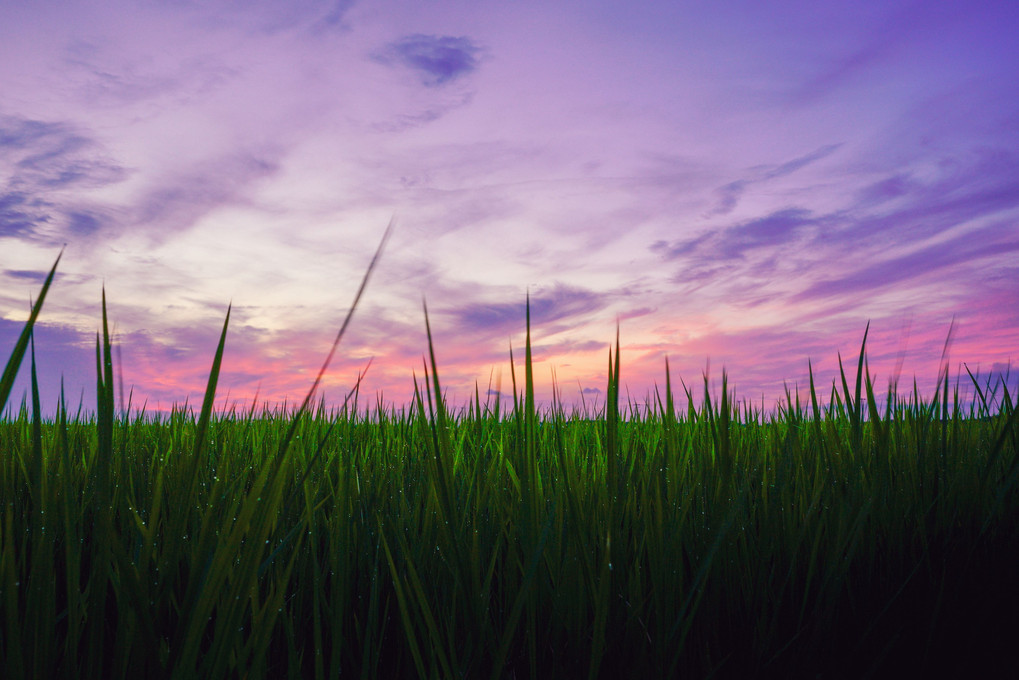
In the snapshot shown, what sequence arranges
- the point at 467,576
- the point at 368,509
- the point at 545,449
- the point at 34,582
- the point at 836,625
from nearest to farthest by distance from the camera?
the point at 34,582
the point at 467,576
the point at 836,625
the point at 368,509
the point at 545,449

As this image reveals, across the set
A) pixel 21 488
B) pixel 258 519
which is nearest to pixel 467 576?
pixel 258 519

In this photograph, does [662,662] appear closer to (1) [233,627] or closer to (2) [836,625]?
(2) [836,625]

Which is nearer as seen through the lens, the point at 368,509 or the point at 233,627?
the point at 233,627

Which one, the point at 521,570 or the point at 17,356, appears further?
the point at 521,570

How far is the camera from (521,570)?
1.23 m

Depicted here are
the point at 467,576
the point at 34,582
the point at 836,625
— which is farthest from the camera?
the point at 836,625

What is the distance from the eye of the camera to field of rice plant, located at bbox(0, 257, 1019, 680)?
0.88 meters

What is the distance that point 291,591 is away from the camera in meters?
1.49

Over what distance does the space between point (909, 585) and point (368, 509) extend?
139 cm

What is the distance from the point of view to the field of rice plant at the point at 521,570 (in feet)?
2.87

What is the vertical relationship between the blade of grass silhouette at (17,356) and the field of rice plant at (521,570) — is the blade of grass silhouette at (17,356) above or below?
above

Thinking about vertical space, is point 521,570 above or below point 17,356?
below

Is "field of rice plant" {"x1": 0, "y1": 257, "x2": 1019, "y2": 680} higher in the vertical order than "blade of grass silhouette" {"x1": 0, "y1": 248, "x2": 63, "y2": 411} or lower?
lower

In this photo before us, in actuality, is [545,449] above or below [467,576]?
above
